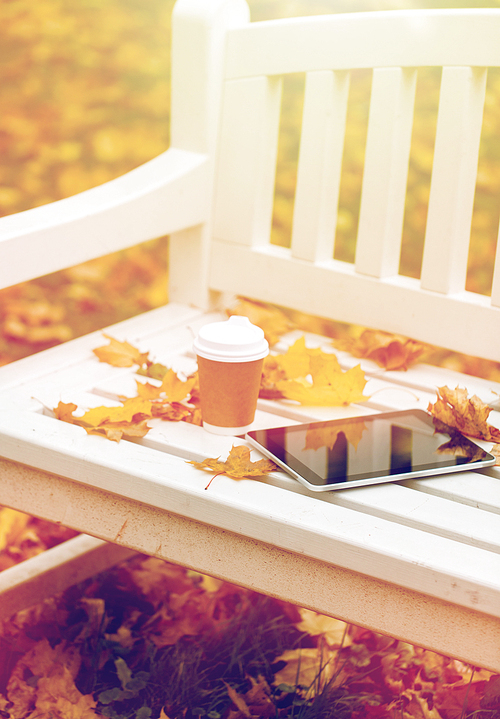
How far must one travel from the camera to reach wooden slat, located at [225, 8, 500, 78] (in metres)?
1.28

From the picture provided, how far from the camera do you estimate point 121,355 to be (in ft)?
4.47

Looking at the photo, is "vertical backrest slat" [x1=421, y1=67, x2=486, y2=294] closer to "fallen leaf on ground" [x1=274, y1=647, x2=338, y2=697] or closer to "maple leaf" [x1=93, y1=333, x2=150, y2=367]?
"maple leaf" [x1=93, y1=333, x2=150, y2=367]

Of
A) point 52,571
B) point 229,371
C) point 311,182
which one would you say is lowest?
point 52,571

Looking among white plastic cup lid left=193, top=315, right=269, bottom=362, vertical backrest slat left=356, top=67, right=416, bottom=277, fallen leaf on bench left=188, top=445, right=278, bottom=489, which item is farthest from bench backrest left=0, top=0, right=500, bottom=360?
fallen leaf on bench left=188, top=445, right=278, bottom=489

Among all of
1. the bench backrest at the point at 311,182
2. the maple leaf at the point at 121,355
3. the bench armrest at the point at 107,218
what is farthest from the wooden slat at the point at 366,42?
the maple leaf at the point at 121,355

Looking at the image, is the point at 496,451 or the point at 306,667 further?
the point at 306,667

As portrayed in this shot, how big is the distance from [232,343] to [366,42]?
2.23ft

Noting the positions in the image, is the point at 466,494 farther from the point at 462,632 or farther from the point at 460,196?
the point at 460,196

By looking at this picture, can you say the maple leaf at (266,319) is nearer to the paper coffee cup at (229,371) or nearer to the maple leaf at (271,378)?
the maple leaf at (271,378)

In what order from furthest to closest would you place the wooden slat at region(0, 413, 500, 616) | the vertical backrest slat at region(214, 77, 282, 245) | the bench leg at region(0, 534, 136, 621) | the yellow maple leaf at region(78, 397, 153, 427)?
the vertical backrest slat at region(214, 77, 282, 245)
the bench leg at region(0, 534, 136, 621)
the yellow maple leaf at region(78, 397, 153, 427)
the wooden slat at region(0, 413, 500, 616)

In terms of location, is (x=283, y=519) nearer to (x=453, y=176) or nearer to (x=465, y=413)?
(x=465, y=413)

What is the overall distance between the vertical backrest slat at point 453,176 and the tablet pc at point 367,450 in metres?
0.34

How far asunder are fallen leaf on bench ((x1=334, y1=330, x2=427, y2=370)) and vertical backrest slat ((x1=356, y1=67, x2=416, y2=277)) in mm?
124

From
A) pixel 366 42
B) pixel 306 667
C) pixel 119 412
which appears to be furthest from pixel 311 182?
pixel 306 667
